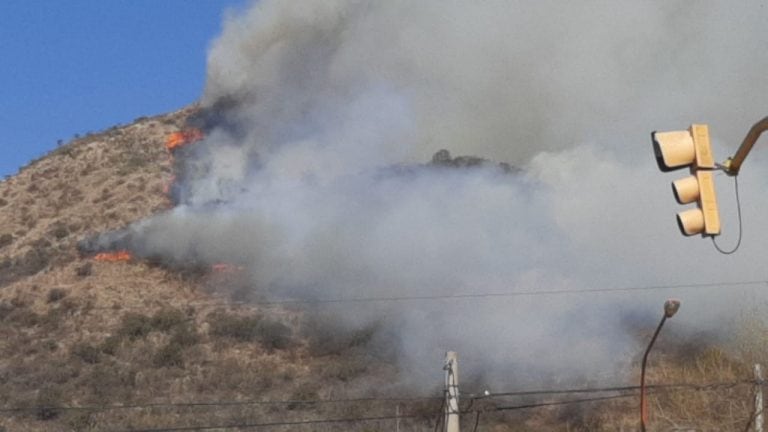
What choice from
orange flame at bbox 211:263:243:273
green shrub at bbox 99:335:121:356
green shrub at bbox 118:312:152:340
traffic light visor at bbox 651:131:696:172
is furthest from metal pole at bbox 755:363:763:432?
orange flame at bbox 211:263:243:273

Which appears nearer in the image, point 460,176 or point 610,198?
point 610,198

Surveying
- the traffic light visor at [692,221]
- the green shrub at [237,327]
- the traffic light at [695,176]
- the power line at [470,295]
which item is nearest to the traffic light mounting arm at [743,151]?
the traffic light at [695,176]

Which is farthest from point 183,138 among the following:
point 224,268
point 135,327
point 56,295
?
point 135,327

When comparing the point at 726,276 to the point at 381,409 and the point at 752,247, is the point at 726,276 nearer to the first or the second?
the point at 752,247

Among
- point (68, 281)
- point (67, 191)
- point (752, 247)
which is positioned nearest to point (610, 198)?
point (752, 247)

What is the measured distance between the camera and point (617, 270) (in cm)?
5684

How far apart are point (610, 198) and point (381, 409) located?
2161 centimetres

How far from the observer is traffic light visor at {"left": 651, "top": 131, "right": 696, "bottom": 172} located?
11.0 metres

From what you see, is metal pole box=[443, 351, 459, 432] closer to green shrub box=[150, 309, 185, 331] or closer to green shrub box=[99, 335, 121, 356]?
green shrub box=[99, 335, 121, 356]

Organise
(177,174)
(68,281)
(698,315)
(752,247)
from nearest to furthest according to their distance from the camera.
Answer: (698,315), (752,247), (68,281), (177,174)

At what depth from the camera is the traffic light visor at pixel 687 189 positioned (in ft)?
36.8

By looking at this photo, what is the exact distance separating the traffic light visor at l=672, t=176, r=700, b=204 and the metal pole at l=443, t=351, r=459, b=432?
1567 cm

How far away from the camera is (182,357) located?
56125mm

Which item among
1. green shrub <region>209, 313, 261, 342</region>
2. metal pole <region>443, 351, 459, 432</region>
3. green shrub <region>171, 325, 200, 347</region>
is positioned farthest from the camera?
green shrub <region>209, 313, 261, 342</region>
